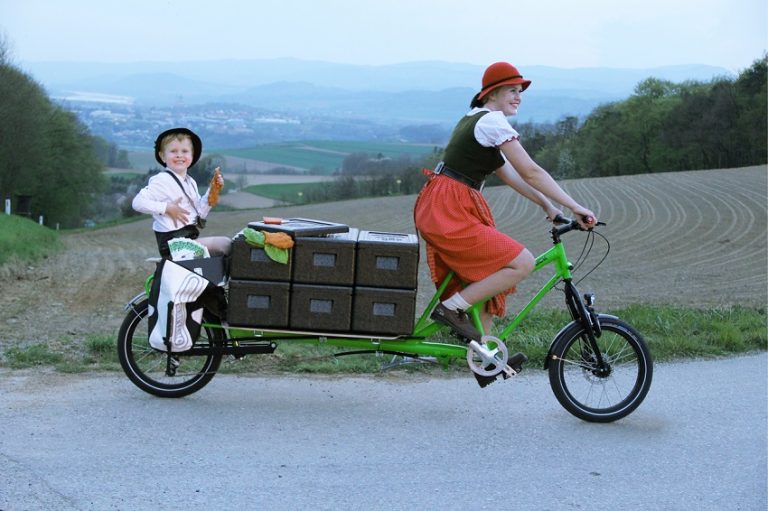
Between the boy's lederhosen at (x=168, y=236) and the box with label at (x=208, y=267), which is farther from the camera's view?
the boy's lederhosen at (x=168, y=236)

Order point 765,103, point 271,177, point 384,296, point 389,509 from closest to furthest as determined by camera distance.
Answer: point 389,509, point 384,296, point 765,103, point 271,177

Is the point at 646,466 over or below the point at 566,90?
below

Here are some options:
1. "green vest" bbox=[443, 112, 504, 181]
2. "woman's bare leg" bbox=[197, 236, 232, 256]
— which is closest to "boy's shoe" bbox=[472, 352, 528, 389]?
"green vest" bbox=[443, 112, 504, 181]

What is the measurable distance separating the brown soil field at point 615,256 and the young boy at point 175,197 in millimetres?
2338

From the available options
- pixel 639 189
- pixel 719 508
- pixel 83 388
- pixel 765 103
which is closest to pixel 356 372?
pixel 83 388

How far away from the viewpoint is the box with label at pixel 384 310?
5398 millimetres

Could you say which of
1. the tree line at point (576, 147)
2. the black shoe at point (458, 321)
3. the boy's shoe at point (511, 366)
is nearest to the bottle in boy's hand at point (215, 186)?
the black shoe at point (458, 321)

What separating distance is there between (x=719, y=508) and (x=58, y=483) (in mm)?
2894

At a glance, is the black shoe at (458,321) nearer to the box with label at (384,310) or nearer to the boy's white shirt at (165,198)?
the box with label at (384,310)

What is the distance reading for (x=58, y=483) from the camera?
4.12 meters

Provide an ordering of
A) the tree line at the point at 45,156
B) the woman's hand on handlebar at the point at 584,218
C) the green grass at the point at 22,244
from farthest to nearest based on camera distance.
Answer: the tree line at the point at 45,156
the green grass at the point at 22,244
the woman's hand on handlebar at the point at 584,218

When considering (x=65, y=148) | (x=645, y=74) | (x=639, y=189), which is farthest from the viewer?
(x=645, y=74)

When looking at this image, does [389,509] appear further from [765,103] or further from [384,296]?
[765,103]

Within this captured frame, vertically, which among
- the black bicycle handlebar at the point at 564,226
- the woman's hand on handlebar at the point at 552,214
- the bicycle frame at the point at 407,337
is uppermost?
the woman's hand on handlebar at the point at 552,214
